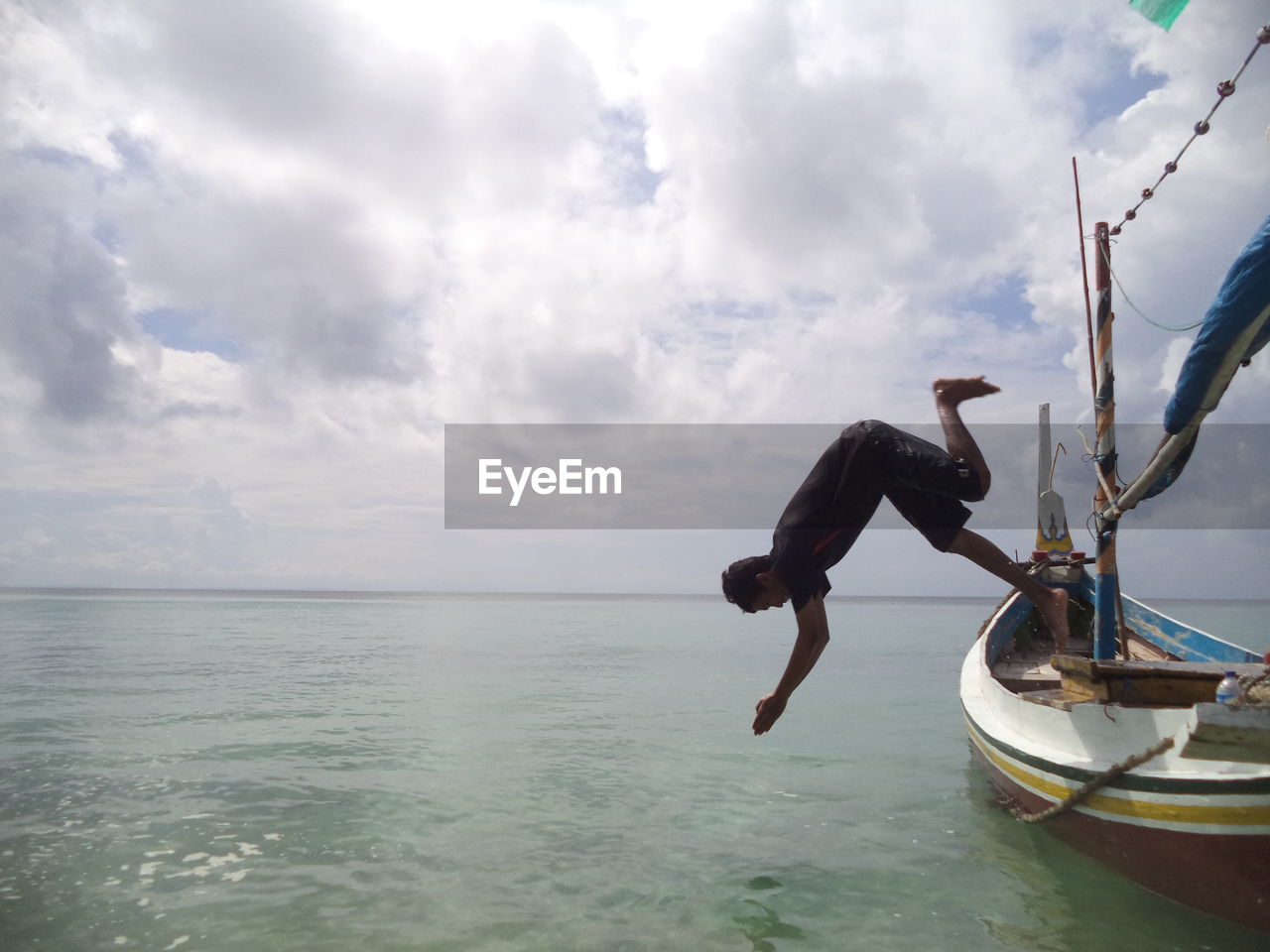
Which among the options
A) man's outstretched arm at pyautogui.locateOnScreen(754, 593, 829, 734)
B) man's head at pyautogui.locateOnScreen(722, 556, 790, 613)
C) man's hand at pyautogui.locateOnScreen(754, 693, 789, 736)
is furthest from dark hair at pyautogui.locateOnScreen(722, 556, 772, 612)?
man's hand at pyautogui.locateOnScreen(754, 693, 789, 736)

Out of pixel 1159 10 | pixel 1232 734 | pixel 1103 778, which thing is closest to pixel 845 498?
pixel 1232 734

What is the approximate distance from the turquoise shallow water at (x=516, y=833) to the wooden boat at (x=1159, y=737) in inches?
18.9

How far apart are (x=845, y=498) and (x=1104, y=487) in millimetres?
6653

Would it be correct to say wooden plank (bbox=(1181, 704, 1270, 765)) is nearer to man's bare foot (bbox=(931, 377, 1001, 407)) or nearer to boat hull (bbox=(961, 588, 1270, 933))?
boat hull (bbox=(961, 588, 1270, 933))

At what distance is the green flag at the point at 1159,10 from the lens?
5793mm

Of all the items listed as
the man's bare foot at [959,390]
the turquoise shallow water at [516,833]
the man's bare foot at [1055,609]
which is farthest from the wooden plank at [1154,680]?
the man's bare foot at [959,390]

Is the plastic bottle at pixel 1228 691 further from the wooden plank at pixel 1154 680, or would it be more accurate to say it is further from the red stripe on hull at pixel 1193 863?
the red stripe on hull at pixel 1193 863

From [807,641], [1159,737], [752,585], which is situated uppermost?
[752,585]

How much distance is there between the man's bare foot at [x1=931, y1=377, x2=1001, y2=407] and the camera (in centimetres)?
428

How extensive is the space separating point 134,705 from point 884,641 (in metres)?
42.9

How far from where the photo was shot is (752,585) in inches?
162

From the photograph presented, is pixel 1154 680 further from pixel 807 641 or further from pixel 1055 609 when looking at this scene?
pixel 807 641

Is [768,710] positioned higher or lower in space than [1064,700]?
higher

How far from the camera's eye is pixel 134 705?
17.8 meters
